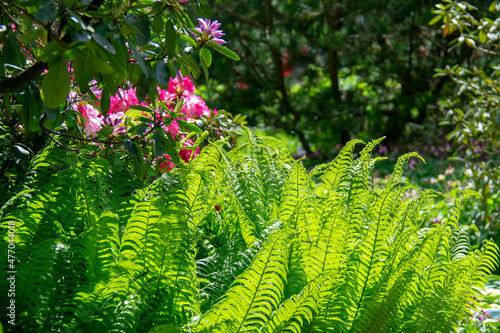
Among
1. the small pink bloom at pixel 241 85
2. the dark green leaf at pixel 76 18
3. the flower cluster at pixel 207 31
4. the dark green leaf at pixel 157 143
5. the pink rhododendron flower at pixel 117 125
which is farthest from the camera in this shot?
the small pink bloom at pixel 241 85

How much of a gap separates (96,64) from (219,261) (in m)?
0.78

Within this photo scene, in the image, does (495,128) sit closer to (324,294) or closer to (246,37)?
(324,294)

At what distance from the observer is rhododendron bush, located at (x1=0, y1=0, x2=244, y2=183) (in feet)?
3.48

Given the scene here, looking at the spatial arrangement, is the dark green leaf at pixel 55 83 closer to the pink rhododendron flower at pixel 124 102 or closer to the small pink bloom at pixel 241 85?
the pink rhododendron flower at pixel 124 102

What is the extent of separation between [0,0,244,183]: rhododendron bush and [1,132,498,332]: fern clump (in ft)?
0.58

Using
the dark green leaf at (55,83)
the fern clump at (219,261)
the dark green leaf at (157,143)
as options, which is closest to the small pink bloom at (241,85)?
the fern clump at (219,261)

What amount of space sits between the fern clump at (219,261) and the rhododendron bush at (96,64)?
0.18m

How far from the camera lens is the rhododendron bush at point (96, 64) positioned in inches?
41.7

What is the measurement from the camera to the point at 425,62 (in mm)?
7801

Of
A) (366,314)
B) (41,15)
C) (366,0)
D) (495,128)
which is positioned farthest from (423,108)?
(41,15)

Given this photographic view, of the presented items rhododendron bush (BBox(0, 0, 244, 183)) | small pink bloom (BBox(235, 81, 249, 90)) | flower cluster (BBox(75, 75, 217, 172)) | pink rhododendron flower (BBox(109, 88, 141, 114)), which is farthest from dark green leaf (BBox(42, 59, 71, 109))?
small pink bloom (BBox(235, 81, 249, 90))

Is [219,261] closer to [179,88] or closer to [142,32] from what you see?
[142,32]

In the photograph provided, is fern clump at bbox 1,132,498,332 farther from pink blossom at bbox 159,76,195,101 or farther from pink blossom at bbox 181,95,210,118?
pink blossom at bbox 159,76,195,101

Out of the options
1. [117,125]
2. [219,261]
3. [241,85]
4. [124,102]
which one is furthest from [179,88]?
[241,85]
